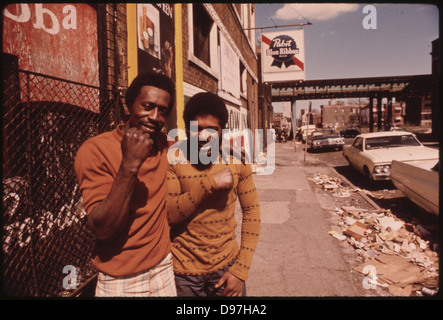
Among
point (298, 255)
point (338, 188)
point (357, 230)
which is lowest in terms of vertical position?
point (298, 255)

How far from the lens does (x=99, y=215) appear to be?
117 cm

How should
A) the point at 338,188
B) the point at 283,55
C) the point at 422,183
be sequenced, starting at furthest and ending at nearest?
the point at 283,55 → the point at 338,188 → the point at 422,183

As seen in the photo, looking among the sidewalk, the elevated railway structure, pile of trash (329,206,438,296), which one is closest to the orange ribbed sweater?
the sidewalk

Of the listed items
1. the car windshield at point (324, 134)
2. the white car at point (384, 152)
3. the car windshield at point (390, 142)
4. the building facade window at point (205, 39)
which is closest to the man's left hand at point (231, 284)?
the building facade window at point (205, 39)

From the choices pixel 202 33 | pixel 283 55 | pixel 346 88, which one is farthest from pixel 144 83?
pixel 346 88

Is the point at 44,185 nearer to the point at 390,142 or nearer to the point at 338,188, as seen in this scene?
the point at 338,188

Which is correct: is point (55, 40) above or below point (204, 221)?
above

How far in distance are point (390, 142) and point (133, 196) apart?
33.1 feet

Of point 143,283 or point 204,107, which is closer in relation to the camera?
point 143,283

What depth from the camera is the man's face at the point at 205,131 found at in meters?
1.57

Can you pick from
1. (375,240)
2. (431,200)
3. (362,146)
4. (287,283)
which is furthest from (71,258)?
(362,146)

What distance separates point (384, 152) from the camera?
341 inches
